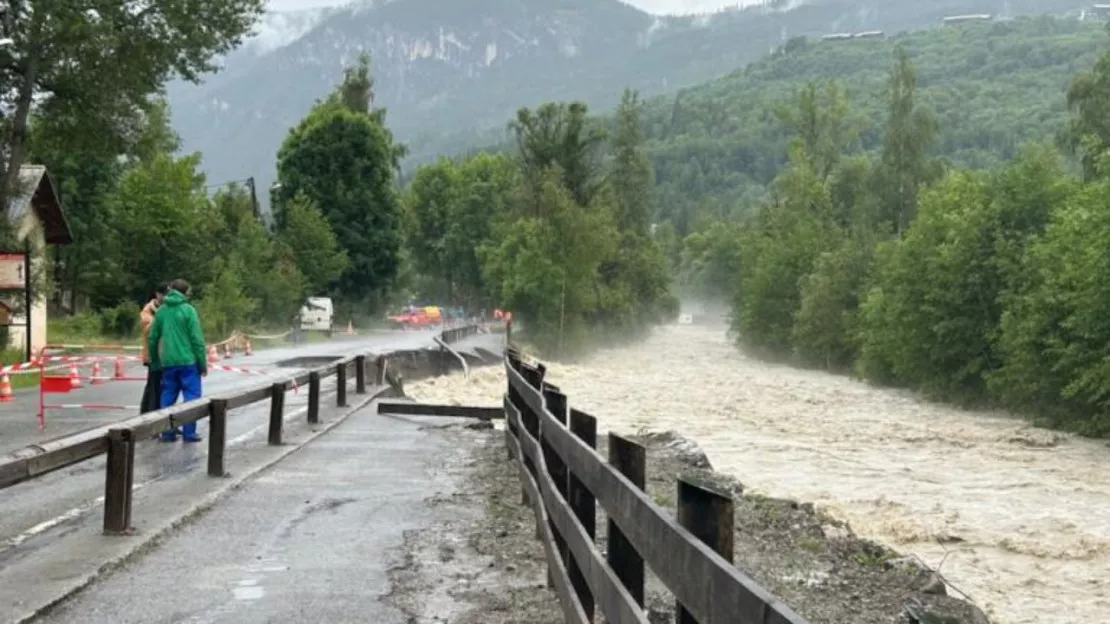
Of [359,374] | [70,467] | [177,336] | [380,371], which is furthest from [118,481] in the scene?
[380,371]

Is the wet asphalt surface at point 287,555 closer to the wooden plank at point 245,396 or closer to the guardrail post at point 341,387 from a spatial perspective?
the wooden plank at point 245,396

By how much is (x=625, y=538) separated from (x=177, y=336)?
10.7 meters

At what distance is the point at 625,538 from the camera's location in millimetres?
5113

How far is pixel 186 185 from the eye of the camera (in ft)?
188

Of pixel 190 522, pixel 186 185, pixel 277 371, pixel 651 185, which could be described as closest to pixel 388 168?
pixel 651 185

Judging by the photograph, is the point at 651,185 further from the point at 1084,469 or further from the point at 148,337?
the point at 148,337

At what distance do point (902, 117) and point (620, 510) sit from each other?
67746mm

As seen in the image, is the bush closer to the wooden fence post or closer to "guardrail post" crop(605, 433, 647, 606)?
the wooden fence post

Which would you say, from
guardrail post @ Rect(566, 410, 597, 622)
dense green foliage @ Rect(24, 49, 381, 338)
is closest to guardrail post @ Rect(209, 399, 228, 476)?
guardrail post @ Rect(566, 410, 597, 622)

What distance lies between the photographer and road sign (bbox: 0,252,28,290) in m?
26.5

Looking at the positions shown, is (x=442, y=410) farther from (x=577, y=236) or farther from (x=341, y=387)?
(x=577, y=236)

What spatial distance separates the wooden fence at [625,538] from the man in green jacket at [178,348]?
6.80m

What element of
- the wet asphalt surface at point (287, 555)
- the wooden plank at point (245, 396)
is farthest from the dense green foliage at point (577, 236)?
the wet asphalt surface at point (287, 555)

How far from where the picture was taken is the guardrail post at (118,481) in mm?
8648
